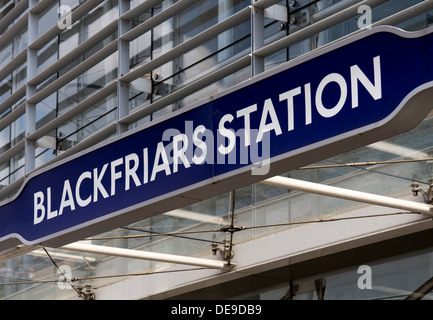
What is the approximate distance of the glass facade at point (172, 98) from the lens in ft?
33.8

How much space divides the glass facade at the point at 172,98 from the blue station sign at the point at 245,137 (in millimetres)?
2454

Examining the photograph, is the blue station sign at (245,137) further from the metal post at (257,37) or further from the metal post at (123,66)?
the metal post at (123,66)

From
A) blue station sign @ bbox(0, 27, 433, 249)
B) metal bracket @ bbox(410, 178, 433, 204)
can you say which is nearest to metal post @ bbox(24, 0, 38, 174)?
blue station sign @ bbox(0, 27, 433, 249)

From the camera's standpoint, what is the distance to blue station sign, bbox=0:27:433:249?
5.79 metres

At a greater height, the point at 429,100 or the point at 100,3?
the point at 100,3

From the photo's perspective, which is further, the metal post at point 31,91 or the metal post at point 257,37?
the metal post at point 31,91

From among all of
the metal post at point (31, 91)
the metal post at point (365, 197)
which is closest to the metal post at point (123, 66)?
the metal post at point (31, 91)

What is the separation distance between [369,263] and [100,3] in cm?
489

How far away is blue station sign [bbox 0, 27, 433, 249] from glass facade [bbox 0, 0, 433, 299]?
2.45 m

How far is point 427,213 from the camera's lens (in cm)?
1079

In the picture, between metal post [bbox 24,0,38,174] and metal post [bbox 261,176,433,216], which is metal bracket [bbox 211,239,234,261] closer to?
metal post [bbox 24,0,38,174]

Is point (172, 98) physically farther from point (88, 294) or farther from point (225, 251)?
point (88, 294)
